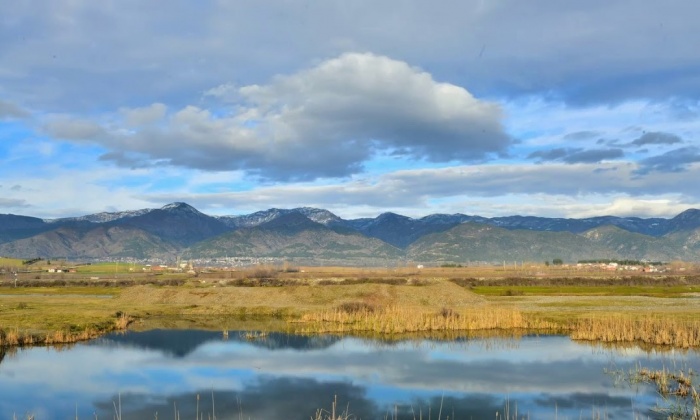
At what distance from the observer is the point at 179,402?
2684 cm

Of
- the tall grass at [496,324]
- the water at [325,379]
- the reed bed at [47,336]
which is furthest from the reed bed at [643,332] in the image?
the reed bed at [47,336]

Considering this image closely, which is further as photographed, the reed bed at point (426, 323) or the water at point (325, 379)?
the reed bed at point (426, 323)

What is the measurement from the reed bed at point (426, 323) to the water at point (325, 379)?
5.26 metres

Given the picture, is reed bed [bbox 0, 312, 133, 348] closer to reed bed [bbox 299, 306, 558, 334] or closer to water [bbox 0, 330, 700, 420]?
water [bbox 0, 330, 700, 420]

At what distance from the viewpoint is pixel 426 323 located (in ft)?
170

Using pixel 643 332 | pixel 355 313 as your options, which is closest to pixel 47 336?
pixel 355 313

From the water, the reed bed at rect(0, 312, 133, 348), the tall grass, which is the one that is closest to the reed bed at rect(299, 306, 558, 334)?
the tall grass

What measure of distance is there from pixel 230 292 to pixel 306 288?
1029cm

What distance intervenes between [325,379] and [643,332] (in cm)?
2585

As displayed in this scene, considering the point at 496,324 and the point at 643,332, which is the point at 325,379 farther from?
the point at 643,332

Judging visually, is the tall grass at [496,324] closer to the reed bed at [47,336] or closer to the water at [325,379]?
the water at [325,379]

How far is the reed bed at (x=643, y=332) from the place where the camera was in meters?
40.9

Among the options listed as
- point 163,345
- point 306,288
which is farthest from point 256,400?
point 306,288

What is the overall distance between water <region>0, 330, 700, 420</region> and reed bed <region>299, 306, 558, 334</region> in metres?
5.26
